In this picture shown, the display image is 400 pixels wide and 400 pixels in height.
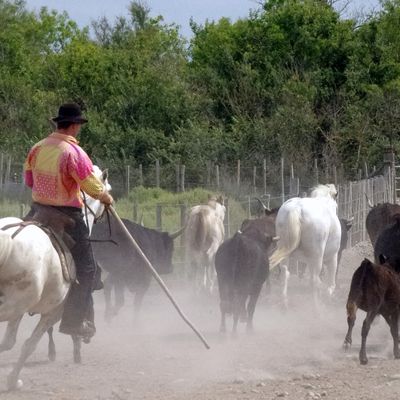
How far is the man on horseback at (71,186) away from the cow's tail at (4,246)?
39.8 inches

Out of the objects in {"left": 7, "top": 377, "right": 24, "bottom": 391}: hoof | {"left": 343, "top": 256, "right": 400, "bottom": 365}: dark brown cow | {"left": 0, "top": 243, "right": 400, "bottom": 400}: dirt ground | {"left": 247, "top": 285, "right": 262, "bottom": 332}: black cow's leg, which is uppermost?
{"left": 343, "top": 256, "right": 400, "bottom": 365}: dark brown cow

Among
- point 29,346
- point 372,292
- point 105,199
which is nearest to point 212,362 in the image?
point 372,292

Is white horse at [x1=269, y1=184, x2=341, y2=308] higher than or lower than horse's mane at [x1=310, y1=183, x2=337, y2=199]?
lower

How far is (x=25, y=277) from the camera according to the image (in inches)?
337

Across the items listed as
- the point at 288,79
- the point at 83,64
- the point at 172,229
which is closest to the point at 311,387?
the point at 172,229

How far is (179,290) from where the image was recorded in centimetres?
1816

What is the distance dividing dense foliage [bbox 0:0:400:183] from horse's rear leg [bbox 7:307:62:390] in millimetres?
25633

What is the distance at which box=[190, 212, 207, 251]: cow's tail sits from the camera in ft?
56.3

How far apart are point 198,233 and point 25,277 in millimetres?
8854

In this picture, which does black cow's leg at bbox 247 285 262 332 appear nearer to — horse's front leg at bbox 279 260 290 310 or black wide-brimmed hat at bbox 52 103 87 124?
horse's front leg at bbox 279 260 290 310

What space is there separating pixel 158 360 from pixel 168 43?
5731cm

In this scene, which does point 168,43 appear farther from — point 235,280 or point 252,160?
point 235,280

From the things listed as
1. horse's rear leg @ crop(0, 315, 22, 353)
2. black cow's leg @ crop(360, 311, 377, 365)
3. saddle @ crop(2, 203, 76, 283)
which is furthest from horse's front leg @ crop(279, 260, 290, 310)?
horse's rear leg @ crop(0, 315, 22, 353)

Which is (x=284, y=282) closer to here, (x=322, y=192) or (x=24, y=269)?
(x=322, y=192)
